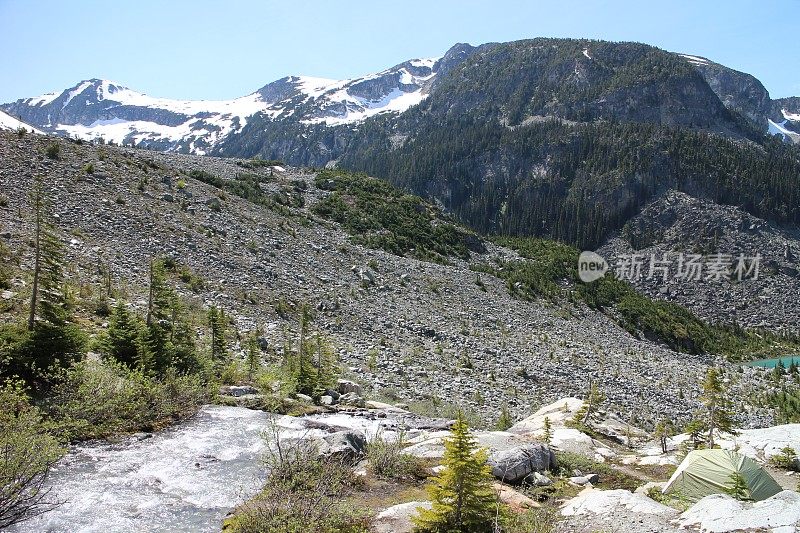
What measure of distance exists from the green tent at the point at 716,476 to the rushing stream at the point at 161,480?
6.52 m

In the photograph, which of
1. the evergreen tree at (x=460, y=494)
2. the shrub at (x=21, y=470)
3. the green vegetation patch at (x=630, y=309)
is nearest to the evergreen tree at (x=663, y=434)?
the evergreen tree at (x=460, y=494)

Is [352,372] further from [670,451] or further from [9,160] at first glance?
[9,160]

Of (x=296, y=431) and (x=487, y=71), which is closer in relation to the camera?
(x=296, y=431)

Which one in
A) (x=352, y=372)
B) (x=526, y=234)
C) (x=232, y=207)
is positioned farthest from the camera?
(x=526, y=234)

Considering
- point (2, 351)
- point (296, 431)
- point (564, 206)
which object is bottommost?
point (296, 431)

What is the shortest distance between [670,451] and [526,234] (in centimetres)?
9917

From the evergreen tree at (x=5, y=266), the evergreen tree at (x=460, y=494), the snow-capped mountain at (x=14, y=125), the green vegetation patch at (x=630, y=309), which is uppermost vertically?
the snow-capped mountain at (x=14, y=125)

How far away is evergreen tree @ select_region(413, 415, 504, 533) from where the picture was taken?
588cm

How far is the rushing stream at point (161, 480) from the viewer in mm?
6785

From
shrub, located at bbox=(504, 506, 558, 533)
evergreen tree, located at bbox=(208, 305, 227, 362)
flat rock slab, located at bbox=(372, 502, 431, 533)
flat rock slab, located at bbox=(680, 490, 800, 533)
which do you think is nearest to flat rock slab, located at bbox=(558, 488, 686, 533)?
shrub, located at bbox=(504, 506, 558, 533)

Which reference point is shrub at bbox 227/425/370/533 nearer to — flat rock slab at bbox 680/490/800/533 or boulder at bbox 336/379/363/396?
flat rock slab at bbox 680/490/800/533

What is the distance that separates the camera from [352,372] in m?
20.0

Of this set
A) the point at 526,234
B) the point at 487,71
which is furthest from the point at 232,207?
the point at 487,71

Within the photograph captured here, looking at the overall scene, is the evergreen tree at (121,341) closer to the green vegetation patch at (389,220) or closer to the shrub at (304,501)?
the shrub at (304,501)
